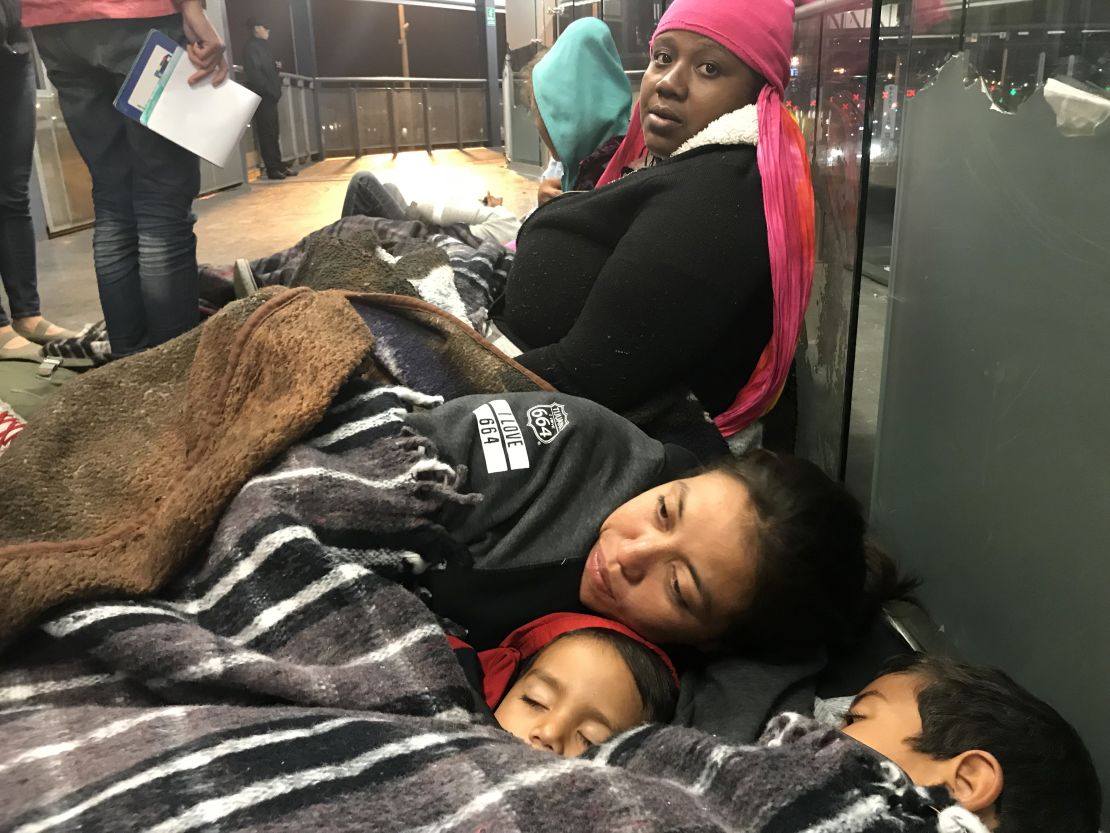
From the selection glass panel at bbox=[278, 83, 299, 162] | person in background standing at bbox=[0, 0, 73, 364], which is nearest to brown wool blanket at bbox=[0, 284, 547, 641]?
person in background standing at bbox=[0, 0, 73, 364]

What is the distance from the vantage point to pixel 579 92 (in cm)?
189

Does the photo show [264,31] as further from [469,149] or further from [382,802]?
[382,802]

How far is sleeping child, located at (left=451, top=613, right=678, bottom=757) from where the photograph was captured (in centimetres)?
68

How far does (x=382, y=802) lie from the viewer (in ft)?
1.52

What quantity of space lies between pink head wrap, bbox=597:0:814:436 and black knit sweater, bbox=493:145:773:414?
0.08ft

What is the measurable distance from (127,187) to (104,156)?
66 mm

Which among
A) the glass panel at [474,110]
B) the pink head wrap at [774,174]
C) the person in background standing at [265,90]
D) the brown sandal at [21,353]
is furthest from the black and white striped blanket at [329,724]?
the glass panel at [474,110]

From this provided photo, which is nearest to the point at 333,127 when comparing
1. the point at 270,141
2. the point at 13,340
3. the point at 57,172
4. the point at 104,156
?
the point at 270,141

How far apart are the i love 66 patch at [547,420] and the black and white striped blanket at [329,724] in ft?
0.42

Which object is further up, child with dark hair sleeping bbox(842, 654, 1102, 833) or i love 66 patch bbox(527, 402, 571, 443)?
i love 66 patch bbox(527, 402, 571, 443)

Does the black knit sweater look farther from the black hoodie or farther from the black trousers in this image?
the black trousers

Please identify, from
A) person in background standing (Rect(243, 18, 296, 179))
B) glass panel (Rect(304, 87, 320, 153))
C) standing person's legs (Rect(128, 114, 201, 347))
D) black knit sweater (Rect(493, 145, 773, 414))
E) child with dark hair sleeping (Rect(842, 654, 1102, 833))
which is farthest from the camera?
glass panel (Rect(304, 87, 320, 153))

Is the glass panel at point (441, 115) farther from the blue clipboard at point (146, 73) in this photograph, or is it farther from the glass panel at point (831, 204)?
the glass panel at point (831, 204)

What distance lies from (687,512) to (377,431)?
31 centimetres
